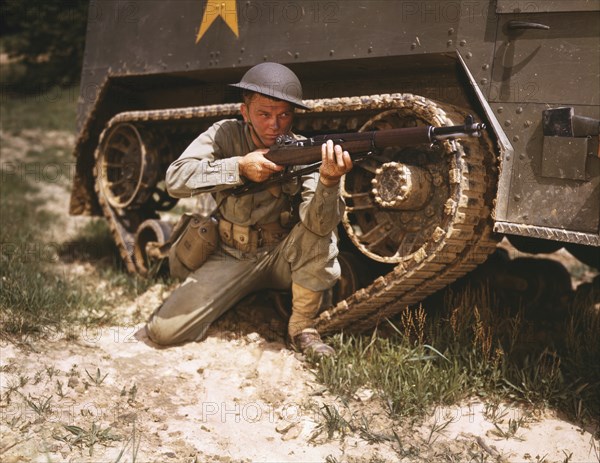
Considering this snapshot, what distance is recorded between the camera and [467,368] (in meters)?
4.06

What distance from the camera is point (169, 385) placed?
390 cm

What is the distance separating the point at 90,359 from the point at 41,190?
5772 mm

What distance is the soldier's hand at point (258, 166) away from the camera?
3.97m

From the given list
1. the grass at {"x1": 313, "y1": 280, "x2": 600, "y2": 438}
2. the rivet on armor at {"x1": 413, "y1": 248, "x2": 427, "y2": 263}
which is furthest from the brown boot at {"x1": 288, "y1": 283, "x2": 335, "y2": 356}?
the rivet on armor at {"x1": 413, "y1": 248, "x2": 427, "y2": 263}

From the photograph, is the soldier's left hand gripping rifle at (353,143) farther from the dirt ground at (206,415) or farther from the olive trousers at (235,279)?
the dirt ground at (206,415)

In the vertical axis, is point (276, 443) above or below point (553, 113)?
below

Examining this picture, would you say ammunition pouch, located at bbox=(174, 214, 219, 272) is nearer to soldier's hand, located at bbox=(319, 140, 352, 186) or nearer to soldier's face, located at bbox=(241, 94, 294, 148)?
soldier's face, located at bbox=(241, 94, 294, 148)

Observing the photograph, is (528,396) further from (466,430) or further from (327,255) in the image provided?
(327,255)

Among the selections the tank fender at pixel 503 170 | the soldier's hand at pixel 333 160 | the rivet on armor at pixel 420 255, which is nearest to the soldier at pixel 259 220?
the soldier's hand at pixel 333 160

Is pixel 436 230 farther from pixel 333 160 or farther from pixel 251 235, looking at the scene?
pixel 251 235

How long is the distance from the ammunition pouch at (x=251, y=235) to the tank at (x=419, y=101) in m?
0.46

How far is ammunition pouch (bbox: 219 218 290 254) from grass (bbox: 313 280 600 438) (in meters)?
0.75

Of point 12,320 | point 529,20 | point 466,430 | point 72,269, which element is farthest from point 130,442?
point 72,269

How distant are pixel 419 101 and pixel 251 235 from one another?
1.35 meters
